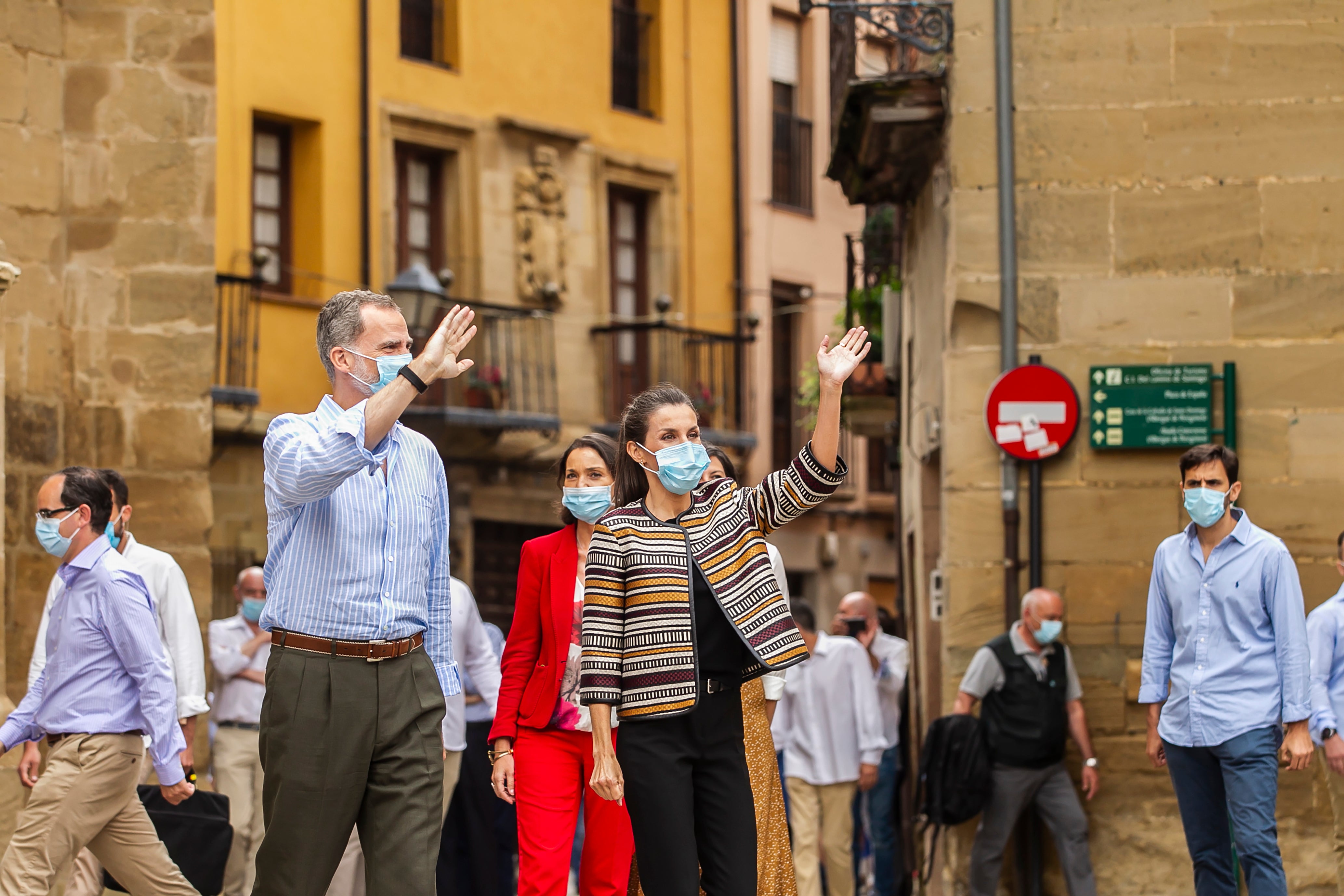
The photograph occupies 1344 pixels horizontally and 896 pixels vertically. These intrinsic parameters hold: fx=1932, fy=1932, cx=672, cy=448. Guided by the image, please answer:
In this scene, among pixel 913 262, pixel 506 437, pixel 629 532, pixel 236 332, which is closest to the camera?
pixel 629 532

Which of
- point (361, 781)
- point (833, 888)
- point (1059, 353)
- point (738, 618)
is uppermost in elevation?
point (1059, 353)

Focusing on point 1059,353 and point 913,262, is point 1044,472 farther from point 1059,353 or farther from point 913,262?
point 913,262

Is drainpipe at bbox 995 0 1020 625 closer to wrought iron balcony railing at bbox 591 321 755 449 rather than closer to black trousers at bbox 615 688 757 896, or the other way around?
black trousers at bbox 615 688 757 896

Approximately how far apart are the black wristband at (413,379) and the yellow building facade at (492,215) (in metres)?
12.3

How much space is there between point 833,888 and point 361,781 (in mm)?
6815

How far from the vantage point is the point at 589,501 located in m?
7.12

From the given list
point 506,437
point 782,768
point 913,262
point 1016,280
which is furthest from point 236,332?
point 1016,280

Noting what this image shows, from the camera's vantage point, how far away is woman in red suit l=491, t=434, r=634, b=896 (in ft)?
22.1

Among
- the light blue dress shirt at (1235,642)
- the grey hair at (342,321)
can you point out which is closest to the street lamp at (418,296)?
the light blue dress shirt at (1235,642)

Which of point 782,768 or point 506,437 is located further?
point 506,437

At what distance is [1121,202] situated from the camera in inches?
398

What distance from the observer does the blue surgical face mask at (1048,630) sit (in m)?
9.80

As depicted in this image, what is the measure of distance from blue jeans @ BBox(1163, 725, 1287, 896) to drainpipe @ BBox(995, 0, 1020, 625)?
2.27 m

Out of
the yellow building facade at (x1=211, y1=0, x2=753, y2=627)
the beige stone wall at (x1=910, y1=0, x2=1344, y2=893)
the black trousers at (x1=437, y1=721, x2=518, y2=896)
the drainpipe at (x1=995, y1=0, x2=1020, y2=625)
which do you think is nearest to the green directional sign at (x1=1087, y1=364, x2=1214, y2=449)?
the beige stone wall at (x1=910, y1=0, x2=1344, y2=893)
